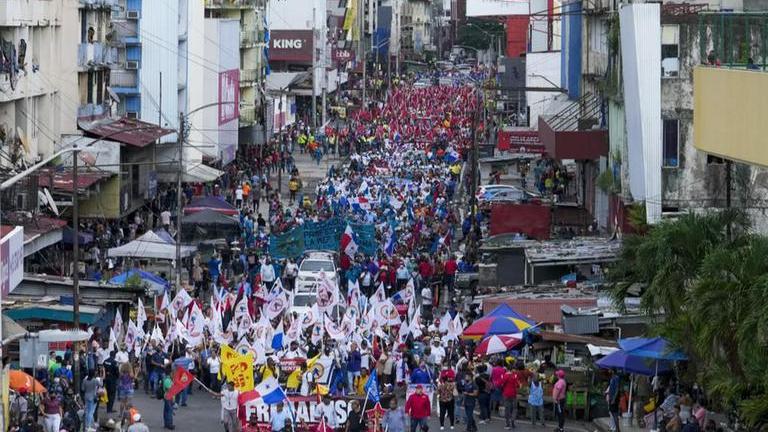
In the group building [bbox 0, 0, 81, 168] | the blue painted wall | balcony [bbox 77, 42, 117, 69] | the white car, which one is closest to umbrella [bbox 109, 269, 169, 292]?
the white car

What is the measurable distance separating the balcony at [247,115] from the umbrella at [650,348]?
5939 cm

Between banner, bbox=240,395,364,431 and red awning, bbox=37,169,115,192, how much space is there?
2078cm

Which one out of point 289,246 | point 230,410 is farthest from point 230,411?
point 289,246

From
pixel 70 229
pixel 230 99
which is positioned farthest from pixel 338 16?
pixel 70 229

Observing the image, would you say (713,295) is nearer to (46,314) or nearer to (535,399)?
(535,399)

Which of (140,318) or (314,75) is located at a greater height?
(314,75)

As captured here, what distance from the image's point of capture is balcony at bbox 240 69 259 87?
9569 centimetres

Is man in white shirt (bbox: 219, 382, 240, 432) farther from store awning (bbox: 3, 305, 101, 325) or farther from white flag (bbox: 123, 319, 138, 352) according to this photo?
store awning (bbox: 3, 305, 101, 325)

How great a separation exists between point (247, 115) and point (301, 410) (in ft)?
206

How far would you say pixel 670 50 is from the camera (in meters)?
48.2

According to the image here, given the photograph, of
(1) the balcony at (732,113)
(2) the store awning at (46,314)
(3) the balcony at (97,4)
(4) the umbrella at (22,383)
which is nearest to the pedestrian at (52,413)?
(4) the umbrella at (22,383)

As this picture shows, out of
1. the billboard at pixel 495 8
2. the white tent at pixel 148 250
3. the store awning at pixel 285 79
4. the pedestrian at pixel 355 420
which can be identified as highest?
the billboard at pixel 495 8

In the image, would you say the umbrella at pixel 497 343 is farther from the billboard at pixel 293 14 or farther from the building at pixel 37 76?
the billboard at pixel 293 14

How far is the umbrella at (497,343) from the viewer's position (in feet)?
126
